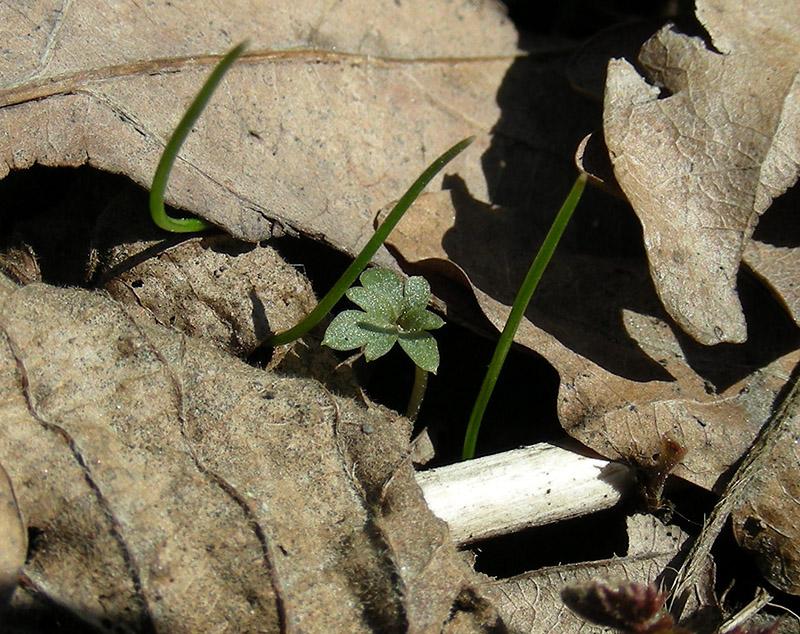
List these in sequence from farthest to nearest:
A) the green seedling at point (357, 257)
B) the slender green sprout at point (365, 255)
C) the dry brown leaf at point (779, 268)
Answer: the dry brown leaf at point (779, 268)
the slender green sprout at point (365, 255)
the green seedling at point (357, 257)

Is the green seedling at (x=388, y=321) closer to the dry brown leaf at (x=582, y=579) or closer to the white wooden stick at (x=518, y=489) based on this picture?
the white wooden stick at (x=518, y=489)

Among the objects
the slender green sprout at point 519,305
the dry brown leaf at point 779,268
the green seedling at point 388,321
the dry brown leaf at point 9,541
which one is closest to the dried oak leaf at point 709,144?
the dry brown leaf at point 779,268

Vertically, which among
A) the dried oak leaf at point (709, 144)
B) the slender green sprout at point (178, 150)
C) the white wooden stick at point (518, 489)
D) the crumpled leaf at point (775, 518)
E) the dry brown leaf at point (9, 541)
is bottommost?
the dry brown leaf at point (9, 541)

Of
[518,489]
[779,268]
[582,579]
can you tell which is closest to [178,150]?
[518,489]

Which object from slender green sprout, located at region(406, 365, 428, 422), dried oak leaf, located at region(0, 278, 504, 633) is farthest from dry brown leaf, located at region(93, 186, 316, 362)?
slender green sprout, located at region(406, 365, 428, 422)

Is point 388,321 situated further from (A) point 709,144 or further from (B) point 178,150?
(A) point 709,144

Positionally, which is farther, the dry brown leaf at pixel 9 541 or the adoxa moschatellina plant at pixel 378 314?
the adoxa moschatellina plant at pixel 378 314

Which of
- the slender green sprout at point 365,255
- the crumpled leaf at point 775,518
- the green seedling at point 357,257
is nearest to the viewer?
the green seedling at point 357,257
